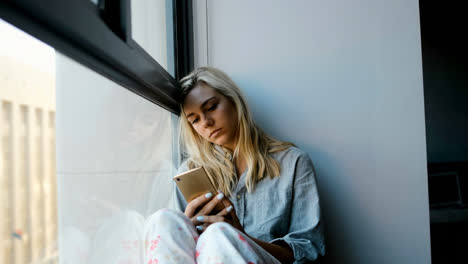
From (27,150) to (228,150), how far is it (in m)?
0.69

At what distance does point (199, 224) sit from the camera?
0.85m

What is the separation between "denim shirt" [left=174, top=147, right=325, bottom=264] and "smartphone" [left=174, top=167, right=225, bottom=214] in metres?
0.17

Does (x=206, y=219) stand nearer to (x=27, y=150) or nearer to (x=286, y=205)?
(x=286, y=205)

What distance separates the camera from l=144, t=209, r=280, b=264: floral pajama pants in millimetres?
608

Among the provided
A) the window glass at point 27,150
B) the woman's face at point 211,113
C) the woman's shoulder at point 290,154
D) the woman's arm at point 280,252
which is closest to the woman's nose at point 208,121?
the woman's face at point 211,113

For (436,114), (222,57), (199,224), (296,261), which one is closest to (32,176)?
(199,224)

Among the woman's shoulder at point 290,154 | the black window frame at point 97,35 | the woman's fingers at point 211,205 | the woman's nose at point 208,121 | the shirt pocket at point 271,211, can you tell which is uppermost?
the black window frame at point 97,35

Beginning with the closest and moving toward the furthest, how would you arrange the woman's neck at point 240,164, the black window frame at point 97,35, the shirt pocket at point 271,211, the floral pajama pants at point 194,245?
the black window frame at point 97,35 < the floral pajama pants at point 194,245 < the shirt pocket at point 271,211 < the woman's neck at point 240,164

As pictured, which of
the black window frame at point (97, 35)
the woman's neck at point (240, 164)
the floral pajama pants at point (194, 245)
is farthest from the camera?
the woman's neck at point (240, 164)

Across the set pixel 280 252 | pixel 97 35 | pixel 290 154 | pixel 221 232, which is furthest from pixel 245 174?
pixel 97 35

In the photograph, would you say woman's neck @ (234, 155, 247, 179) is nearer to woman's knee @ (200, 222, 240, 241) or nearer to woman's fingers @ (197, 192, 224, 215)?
woman's fingers @ (197, 192, 224, 215)

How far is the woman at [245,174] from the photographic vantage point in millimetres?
875

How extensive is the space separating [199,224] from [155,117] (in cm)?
37

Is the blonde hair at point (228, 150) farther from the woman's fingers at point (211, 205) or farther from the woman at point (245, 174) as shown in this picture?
the woman's fingers at point (211, 205)
